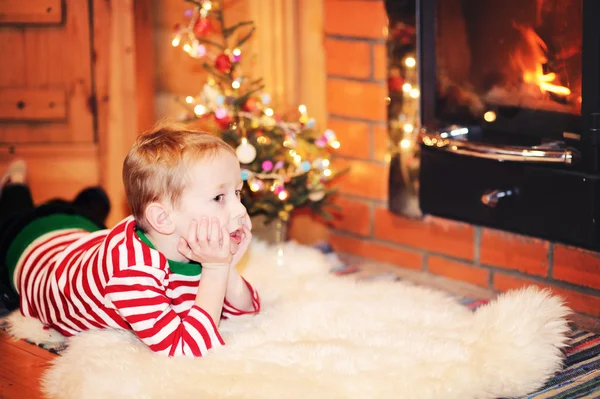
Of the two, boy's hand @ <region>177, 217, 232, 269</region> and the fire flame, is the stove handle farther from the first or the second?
boy's hand @ <region>177, 217, 232, 269</region>

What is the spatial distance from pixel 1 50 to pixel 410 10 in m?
1.14

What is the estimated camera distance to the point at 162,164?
1.58m

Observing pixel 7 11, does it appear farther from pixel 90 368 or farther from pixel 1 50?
pixel 90 368

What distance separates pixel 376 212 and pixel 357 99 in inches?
12.1

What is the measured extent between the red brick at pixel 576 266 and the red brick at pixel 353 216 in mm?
579

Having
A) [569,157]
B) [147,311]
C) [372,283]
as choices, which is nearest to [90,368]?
[147,311]

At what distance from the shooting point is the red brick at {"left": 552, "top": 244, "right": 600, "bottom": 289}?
6.24 feet

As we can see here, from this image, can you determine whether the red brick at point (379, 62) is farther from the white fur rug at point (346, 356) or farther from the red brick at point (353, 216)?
the white fur rug at point (346, 356)

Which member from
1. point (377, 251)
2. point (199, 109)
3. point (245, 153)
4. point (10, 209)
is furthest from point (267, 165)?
point (10, 209)

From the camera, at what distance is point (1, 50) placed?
2.43 metres

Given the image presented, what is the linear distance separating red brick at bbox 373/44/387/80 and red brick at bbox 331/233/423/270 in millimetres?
461

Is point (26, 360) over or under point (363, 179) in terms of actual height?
under

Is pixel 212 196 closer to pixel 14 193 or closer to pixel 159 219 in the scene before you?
pixel 159 219

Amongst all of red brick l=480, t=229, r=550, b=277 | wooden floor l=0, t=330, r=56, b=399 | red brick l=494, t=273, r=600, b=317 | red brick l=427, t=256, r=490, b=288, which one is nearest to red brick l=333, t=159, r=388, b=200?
red brick l=427, t=256, r=490, b=288
